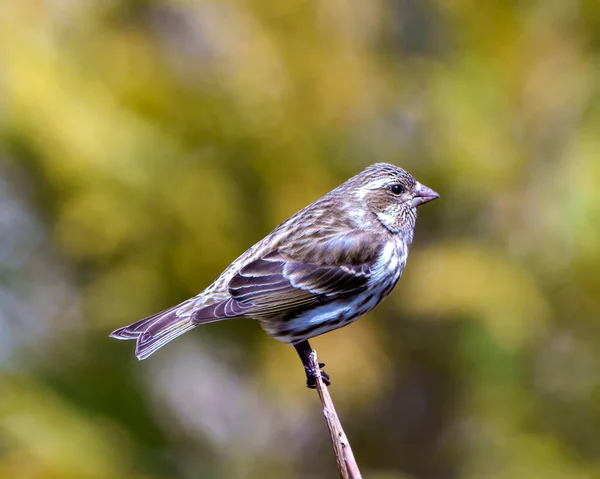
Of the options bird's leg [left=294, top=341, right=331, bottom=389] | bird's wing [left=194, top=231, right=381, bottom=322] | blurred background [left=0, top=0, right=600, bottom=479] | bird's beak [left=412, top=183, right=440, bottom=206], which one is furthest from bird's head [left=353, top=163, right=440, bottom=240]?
blurred background [left=0, top=0, right=600, bottom=479]

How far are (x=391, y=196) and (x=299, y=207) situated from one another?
147 cm

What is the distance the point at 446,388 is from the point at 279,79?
2448mm

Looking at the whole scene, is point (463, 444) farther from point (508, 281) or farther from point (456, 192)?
point (456, 192)

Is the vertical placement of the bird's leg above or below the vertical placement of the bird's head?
below

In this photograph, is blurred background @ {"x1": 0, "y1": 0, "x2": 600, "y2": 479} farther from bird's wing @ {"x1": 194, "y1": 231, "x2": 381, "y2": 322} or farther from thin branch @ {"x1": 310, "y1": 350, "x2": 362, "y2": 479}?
thin branch @ {"x1": 310, "y1": 350, "x2": 362, "y2": 479}

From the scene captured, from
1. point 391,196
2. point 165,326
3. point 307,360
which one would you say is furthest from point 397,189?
point 165,326

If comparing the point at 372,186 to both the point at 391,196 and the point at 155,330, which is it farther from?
the point at 155,330

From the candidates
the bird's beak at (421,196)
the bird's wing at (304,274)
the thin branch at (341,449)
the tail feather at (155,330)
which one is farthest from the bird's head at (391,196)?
the thin branch at (341,449)

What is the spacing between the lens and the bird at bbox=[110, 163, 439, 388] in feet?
13.3

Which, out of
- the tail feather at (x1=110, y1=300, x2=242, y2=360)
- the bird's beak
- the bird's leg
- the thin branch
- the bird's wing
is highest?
the bird's beak

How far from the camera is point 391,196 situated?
4.56 metres

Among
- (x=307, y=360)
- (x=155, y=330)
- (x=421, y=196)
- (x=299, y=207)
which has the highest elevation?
(x=299, y=207)

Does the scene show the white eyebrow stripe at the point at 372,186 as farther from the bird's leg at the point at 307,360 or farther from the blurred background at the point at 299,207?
the blurred background at the point at 299,207

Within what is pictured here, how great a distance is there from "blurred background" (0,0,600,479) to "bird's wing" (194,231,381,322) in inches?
63.6
